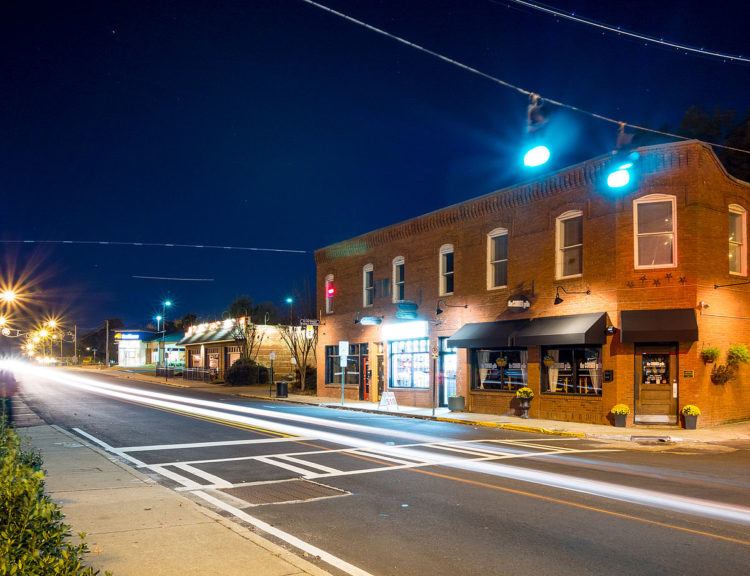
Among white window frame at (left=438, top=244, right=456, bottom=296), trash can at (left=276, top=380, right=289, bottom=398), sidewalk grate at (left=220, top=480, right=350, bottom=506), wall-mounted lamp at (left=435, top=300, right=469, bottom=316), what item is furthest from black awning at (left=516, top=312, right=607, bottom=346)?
trash can at (left=276, top=380, right=289, bottom=398)

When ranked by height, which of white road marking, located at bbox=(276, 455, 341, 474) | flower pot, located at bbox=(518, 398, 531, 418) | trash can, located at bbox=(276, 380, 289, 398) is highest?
white road marking, located at bbox=(276, 455, 341, 474)

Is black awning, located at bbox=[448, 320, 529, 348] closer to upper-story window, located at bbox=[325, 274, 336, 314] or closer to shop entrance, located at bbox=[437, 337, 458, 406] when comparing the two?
shop entrance, located at bbox=[437, 337, 458, 406]

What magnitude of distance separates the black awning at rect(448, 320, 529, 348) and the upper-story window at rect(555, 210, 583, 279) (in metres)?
2.42

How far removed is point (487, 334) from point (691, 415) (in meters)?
7.86

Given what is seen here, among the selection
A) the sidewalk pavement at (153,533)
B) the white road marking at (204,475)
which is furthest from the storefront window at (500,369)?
the sidewalk pavement at (153,533)

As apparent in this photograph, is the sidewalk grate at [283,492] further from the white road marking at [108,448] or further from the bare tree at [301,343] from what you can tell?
the bare tree at [301,343]

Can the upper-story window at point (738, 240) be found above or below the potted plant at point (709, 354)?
above

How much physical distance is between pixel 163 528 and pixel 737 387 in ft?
64.9

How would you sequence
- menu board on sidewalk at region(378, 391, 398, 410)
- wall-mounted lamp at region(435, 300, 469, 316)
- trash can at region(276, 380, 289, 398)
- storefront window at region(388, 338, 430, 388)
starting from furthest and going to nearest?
trash can at region(276, 380, 289, 398), storefront window at region(388, 338, 430, 388), menu board on sidewalk at region(378, 391, 398, 410), wall-mounted lamp at region(435, 300, 469, 316)

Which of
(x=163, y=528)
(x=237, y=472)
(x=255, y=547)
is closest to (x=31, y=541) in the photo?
(x=255, y=547)

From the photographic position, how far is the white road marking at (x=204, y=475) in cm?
1090

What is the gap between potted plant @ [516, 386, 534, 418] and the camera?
76.1ft

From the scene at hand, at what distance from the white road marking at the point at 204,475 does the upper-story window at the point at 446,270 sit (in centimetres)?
1818

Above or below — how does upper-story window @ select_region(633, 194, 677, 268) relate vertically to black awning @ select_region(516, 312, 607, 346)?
above
